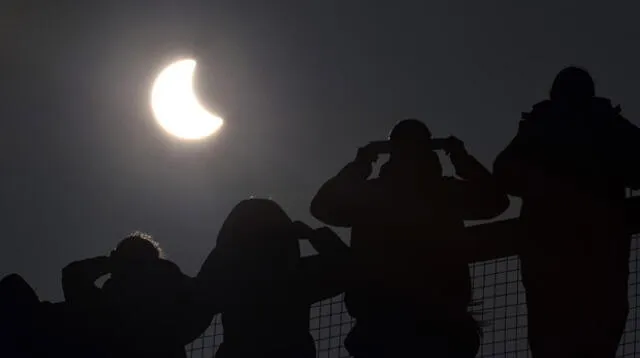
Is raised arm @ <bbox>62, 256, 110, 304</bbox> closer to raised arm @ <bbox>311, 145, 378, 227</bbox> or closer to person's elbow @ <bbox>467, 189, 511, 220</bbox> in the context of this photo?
raised arm @ <bbox>311, 145, 378, 227</bbox>

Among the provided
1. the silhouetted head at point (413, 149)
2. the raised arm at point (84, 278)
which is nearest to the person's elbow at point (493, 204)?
the silhouetted head at point (413, 149)

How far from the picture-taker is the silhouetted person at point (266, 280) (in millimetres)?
8281

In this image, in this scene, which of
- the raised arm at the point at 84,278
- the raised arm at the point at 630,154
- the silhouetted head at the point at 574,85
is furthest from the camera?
the raised arm at the point at 84,278

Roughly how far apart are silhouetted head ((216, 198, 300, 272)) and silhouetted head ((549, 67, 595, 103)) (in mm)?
1746

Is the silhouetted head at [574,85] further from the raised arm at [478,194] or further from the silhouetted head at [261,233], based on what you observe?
the silhouetted head at [261,233]

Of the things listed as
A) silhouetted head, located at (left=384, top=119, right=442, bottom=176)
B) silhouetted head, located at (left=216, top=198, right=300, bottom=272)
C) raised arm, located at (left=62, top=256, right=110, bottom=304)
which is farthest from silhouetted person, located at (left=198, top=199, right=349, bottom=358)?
raised arm, located at (left=62, top=256, right=110, bottom=304)

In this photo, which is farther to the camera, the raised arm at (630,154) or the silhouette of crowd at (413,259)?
the raised arm at (630,154)

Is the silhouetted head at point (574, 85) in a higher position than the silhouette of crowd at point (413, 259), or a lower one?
higher

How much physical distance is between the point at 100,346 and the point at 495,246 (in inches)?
99.9

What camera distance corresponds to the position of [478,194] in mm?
8039

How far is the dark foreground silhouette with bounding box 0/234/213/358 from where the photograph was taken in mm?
8547

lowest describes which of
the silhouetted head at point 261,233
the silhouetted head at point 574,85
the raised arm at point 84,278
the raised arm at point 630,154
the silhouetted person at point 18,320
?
the silhouetted person at point 18,320

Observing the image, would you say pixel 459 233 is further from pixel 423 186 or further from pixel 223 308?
pixel 223 308

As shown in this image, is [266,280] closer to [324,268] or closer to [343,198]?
[324,268]
